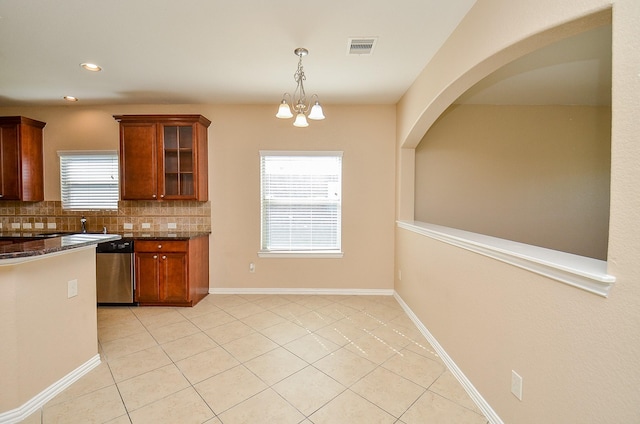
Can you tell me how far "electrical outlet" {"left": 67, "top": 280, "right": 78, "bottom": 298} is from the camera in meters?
2.01

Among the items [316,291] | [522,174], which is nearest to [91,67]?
[316,291]

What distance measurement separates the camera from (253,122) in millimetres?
3830

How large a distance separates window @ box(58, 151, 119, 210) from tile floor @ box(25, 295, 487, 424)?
65.5 inches

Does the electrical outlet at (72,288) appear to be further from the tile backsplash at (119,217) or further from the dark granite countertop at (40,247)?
the tile backsplash at (119,217)

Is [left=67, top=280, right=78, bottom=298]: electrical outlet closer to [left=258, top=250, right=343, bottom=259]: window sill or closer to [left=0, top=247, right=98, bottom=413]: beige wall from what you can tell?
[left=0, top=247, right=98, bottom=413]: beige wall

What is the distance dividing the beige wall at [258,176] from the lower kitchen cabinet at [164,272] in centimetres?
54

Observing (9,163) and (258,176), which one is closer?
(9,163)

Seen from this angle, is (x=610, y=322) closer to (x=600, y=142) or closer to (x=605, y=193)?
(x=605, y=193)

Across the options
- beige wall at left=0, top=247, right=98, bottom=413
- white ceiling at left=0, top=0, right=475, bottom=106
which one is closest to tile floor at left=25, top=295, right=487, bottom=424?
beige wall at left=0, top=247, right=98, bottom=413

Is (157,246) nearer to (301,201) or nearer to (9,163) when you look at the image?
(301,201)

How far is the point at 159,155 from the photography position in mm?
3561

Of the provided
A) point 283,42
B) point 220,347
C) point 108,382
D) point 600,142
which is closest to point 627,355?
point 220,347

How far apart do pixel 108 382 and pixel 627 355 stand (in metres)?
2.94

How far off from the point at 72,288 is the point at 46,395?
692mm
